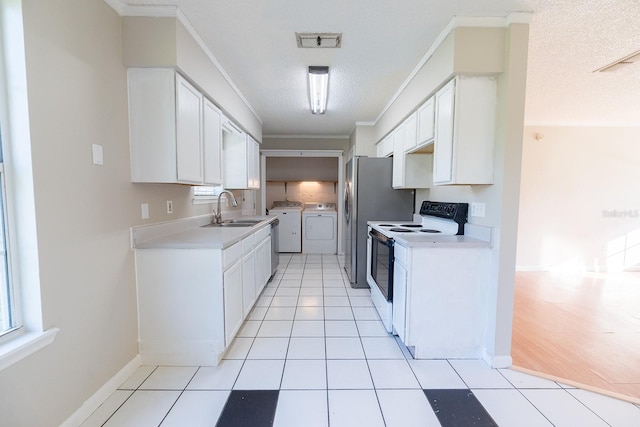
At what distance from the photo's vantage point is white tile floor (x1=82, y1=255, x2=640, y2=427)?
1461mm

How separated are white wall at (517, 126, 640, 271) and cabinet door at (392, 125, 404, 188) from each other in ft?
8.02

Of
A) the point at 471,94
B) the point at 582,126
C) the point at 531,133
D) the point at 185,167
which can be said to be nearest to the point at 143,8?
the point at 185,167

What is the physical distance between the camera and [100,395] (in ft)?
5.12

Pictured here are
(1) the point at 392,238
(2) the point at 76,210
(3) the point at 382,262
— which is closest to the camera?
(2) the point at 76,210

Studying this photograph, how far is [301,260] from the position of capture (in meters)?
5.14

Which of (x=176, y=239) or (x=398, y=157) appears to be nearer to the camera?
(x=176, y=239)

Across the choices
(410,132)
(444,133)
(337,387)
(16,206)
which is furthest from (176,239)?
(410,132)

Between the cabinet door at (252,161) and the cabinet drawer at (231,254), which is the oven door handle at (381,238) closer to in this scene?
the cabinet drawer at (231,254)

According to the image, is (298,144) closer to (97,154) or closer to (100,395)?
(97,154)

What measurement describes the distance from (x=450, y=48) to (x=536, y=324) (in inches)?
101

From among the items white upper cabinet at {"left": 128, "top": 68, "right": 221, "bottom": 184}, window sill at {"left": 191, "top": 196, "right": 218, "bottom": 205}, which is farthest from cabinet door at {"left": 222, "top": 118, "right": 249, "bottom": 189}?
white upper cabinet at {"left": 128, "top": 68, "right": 221, "bottom": 184}

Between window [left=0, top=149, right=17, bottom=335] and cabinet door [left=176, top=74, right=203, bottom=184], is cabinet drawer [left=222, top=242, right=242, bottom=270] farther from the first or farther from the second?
window [left=0, top=149, right=17, bottom=335]

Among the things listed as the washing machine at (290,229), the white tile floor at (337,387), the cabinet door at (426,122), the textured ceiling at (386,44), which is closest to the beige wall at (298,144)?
the washing machine at (290,229)

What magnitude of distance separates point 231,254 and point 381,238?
1.37m
